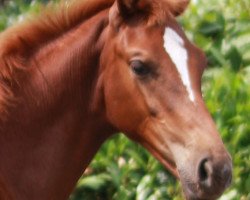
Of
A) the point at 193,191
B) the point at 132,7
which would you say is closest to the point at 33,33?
the point at 132,7

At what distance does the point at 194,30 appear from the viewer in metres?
9.05

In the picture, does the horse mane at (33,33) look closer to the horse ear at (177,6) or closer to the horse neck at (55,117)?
the horse neck at (55,117)

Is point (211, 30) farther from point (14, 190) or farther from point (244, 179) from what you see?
point (14, 190)

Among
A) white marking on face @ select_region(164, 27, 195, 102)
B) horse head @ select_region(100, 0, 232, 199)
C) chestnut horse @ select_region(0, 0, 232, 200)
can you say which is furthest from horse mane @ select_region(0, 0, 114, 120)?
white marking on face @ select_region(164, 27, 195, 102)

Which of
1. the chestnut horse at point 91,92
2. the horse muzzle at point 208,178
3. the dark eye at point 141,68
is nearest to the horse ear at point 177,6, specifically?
the chestnut horse at point 91,92

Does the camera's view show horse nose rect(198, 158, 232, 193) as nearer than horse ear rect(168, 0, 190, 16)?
Yes

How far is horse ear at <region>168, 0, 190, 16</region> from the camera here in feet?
19.8

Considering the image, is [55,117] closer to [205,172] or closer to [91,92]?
[91,92]

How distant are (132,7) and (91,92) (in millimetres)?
527

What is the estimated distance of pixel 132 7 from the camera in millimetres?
5770

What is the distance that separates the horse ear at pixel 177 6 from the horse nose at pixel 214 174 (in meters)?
1.07

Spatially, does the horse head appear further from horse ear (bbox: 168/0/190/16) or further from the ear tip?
horse ear (bbox: 168/0/190/16)

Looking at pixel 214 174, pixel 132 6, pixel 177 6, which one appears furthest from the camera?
pixel 177 6

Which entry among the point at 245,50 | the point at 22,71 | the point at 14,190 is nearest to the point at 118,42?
the point at 22,71
